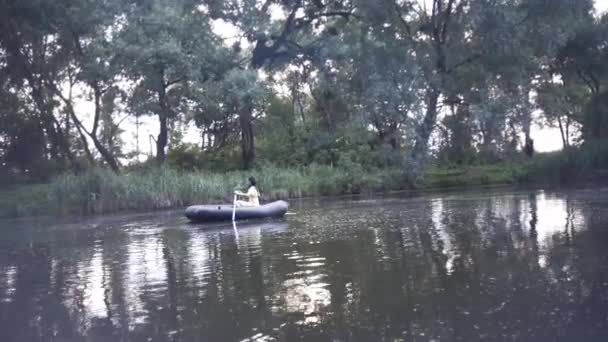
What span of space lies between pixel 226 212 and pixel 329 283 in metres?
10.6

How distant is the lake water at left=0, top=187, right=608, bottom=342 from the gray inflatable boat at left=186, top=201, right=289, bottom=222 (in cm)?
284

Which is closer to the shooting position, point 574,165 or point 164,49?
point 164,49

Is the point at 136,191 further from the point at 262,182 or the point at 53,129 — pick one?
the point at 53,129

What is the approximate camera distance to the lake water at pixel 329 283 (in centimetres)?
633

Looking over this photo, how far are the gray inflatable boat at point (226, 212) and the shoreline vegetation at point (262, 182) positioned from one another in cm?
741

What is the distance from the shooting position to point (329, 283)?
8352mm

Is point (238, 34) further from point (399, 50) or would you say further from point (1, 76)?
point (1, 76)

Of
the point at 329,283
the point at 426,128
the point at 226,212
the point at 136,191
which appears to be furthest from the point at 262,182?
the point at 329,283

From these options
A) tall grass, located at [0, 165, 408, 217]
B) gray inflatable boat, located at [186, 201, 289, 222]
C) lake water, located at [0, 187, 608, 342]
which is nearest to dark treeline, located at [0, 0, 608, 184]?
tall grass, located at [0, 165, 408, 217]

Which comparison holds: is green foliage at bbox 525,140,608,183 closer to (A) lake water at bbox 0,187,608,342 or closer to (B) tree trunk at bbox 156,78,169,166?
(A) lake water at bbox 0,187,608,342

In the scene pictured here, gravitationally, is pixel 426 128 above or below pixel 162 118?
below

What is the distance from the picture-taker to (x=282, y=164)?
36.8 m

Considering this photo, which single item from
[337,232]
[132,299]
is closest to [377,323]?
[132,299]

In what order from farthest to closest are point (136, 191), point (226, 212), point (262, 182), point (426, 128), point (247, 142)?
point (247, 142)
point (262, 182)
point (426, 128)
point (136, 191)
point (226, 212)
